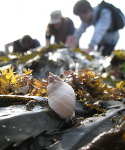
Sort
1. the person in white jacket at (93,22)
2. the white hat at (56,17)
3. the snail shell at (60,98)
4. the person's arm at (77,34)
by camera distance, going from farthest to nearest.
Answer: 1. the person's arm at (77,34)
2. the white hat at (56,17)
3. the person in white jacket at (93,22)
4. the snail shell at (60,98)

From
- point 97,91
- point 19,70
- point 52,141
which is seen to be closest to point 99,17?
point 19,70

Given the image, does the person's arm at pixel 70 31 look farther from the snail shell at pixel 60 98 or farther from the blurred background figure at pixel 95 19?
the snail shell at pixel 60 98

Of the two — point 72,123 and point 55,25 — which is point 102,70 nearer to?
point 55,25

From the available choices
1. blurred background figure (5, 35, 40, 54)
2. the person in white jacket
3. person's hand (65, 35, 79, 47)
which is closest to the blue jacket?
the person in white jacket

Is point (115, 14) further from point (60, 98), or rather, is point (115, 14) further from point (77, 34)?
point (60, 98)

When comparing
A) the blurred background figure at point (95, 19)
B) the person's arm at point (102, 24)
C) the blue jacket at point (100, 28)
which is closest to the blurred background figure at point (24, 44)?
the blurred background figure at point (95, 19)

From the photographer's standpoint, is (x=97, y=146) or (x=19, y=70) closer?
(x=97, y=146)

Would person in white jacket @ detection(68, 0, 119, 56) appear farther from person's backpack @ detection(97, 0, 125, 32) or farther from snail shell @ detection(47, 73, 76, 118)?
snail shell @ detection(47, 73, 76, 118)
